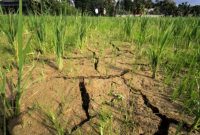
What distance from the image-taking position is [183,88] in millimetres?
1362

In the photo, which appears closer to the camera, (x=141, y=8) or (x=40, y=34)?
(x=40, y=34)

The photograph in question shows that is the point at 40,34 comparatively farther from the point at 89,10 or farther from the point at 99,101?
the point at 89,10

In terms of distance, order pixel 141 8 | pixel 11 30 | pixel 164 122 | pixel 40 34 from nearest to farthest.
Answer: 1. pixel 164 122
2. pixel 11 30
3. pixel 40 34
4. pixel 141 8

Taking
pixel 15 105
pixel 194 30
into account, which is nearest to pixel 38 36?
pixel 15 105

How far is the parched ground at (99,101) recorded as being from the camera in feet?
3.69

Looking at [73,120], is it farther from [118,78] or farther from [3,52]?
[3,52]

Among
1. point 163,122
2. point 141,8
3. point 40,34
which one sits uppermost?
point 141,8

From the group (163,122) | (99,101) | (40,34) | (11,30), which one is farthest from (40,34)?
(163,122)

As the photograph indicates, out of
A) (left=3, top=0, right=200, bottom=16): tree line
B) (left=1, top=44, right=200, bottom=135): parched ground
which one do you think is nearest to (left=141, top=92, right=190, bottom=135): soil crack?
(left=1, top=44, right=200, bottom=135): parched ground

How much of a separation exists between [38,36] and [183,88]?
1148mm

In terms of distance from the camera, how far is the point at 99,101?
4.37ft

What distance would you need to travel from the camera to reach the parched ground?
1.12 meters

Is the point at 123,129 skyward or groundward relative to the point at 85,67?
groundward

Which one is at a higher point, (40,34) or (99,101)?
(40,34)
